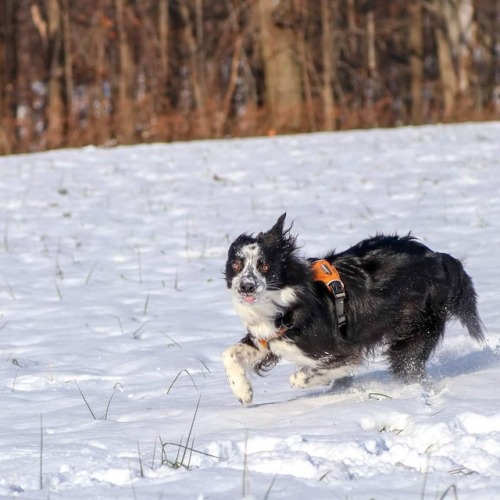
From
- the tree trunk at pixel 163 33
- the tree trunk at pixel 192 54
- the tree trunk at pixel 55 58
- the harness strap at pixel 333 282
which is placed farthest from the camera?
the tree trunk at pixel 163 33

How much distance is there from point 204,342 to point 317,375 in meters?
1.38

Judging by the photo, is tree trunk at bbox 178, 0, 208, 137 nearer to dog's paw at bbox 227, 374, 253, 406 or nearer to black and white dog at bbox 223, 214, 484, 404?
black and white dog at bbox 223, 214, 484, 404

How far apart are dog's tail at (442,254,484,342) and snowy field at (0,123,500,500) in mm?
239

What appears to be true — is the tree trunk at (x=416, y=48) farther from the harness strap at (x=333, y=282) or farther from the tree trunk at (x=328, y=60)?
the harness strap at (x=333, y=282)

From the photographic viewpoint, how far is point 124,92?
25312 millimetres

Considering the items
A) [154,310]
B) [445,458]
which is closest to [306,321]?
[445,458]

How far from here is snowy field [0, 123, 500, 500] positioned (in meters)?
3.40

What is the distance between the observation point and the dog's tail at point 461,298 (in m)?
5.05

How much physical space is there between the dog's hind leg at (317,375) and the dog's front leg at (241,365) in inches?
9.8

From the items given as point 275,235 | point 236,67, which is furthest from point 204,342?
point 236,67

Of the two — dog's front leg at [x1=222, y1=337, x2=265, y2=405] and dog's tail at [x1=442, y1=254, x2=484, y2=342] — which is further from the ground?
dog's tail at [x1=442, y1=254, x2=484, y2=342]

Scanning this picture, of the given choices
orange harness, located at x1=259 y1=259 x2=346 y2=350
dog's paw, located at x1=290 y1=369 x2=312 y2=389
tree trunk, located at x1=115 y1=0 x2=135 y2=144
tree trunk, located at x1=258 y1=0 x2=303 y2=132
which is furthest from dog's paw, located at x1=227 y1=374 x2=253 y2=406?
tree trunk, located at x1=258 y1=0 x2=303 y2=132

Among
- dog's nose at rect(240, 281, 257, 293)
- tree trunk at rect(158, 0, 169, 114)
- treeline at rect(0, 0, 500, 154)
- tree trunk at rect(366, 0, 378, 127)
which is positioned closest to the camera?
dog's nose at rect(240, 281, 257, 293)

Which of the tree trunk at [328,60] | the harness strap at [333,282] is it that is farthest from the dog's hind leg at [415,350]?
the tree trunk at [328,60]
